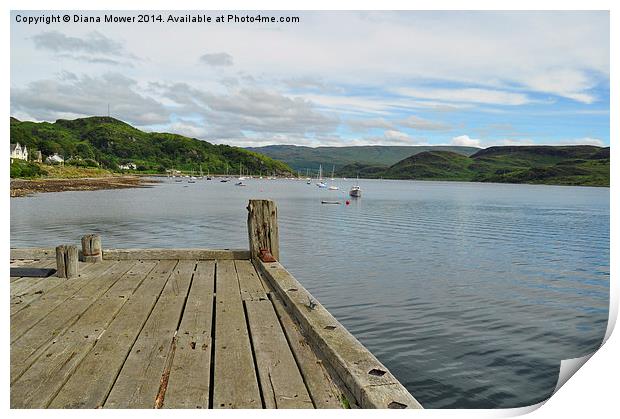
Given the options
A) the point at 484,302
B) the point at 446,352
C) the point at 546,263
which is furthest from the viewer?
the point at 546,263

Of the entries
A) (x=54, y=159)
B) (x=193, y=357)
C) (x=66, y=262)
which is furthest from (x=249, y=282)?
(x=54, y=159)

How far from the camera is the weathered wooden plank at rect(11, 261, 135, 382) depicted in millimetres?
4105

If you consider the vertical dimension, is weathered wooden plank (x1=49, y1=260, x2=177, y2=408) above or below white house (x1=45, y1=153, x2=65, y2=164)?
below

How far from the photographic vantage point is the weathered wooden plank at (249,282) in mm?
6477

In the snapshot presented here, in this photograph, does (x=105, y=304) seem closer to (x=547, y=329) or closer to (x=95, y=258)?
(x=95, y=258)

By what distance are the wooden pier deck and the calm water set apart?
447cm

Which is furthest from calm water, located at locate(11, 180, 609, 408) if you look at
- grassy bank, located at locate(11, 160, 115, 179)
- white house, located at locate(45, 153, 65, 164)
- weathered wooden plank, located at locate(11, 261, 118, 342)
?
white house, located at locate(45, 153, 65, 164)

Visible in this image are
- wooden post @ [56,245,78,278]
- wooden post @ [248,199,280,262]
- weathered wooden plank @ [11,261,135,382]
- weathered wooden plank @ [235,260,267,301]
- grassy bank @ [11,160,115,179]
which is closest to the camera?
weathered wooden plank @ [11,261,135,382]

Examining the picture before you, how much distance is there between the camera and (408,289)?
58.1ft

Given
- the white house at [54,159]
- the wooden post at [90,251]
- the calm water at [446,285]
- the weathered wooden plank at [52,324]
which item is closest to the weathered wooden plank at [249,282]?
the weathered wooden plank at [52,324]

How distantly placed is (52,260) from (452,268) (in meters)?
18.3

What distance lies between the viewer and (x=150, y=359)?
4.13 m

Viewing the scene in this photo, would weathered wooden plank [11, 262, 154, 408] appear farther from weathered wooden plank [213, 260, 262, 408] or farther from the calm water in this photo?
the calm water
